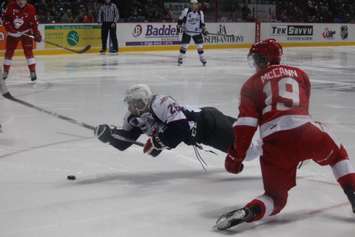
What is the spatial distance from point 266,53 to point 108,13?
13.2 metres

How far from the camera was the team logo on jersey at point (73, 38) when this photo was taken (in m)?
16.0

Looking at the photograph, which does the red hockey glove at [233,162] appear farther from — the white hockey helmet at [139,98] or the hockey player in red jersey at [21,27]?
the hockey player in red jersey at [21,27]

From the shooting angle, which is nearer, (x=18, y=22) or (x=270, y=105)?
(x=270, y=105)

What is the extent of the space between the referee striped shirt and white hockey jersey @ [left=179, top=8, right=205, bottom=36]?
3049 millimetres

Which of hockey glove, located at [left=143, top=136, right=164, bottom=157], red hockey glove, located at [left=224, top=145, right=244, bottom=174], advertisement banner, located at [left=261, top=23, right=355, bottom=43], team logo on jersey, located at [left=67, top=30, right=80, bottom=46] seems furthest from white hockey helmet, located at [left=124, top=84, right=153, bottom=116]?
advertisement banner, located at [left=261, top=23, right=355, bottom=43]

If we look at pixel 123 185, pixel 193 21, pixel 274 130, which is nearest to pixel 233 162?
pixel 274 130

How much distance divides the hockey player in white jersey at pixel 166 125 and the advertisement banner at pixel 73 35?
12.0m

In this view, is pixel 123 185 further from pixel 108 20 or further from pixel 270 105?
pixel 108 20

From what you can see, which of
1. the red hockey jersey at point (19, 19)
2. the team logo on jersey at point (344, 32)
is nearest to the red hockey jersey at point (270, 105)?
the red hockey jersey at point (19, 19)

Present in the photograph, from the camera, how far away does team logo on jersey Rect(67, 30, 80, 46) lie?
52.4 ft

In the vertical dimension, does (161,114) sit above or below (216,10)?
below

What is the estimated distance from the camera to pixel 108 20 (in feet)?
52.4

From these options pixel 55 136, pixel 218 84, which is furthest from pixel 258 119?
pixel 218 84

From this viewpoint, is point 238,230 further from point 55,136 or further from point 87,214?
point 55,136
